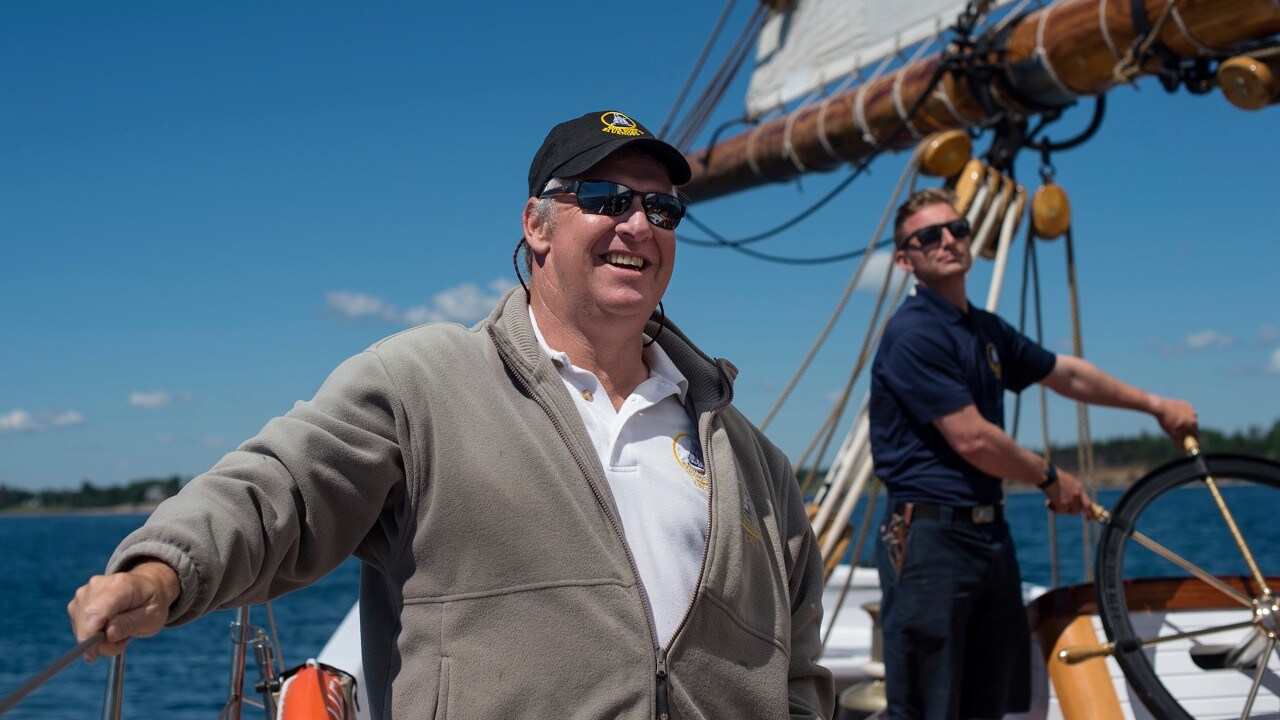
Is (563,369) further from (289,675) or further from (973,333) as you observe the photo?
(973,333)

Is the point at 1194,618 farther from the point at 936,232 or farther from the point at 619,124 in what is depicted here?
the point at 619,124

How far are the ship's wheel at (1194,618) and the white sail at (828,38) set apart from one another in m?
4.09

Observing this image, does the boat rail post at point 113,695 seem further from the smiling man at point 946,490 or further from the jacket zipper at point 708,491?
the smiling man at point 946,490

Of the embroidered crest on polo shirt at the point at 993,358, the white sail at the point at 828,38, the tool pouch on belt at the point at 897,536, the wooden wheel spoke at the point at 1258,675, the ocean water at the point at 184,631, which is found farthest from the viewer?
the ocean water at the point at 184,631

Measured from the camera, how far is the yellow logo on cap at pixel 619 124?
5.94 ft

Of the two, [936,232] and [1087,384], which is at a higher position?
[936,232]

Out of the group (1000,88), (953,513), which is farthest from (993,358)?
(1000,88)

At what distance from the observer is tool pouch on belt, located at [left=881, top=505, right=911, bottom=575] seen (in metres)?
3.23

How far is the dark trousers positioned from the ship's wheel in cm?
27

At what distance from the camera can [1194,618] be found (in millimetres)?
3551

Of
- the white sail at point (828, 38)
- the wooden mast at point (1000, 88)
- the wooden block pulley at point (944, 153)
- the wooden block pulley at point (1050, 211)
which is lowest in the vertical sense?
the wooden block pulley at point (1050, 211)

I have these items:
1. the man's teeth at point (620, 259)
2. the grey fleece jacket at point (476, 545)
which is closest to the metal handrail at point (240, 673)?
the grey fleece jacket at point (476, 545)

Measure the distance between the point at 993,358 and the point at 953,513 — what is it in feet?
1.57

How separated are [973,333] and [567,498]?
199cm
